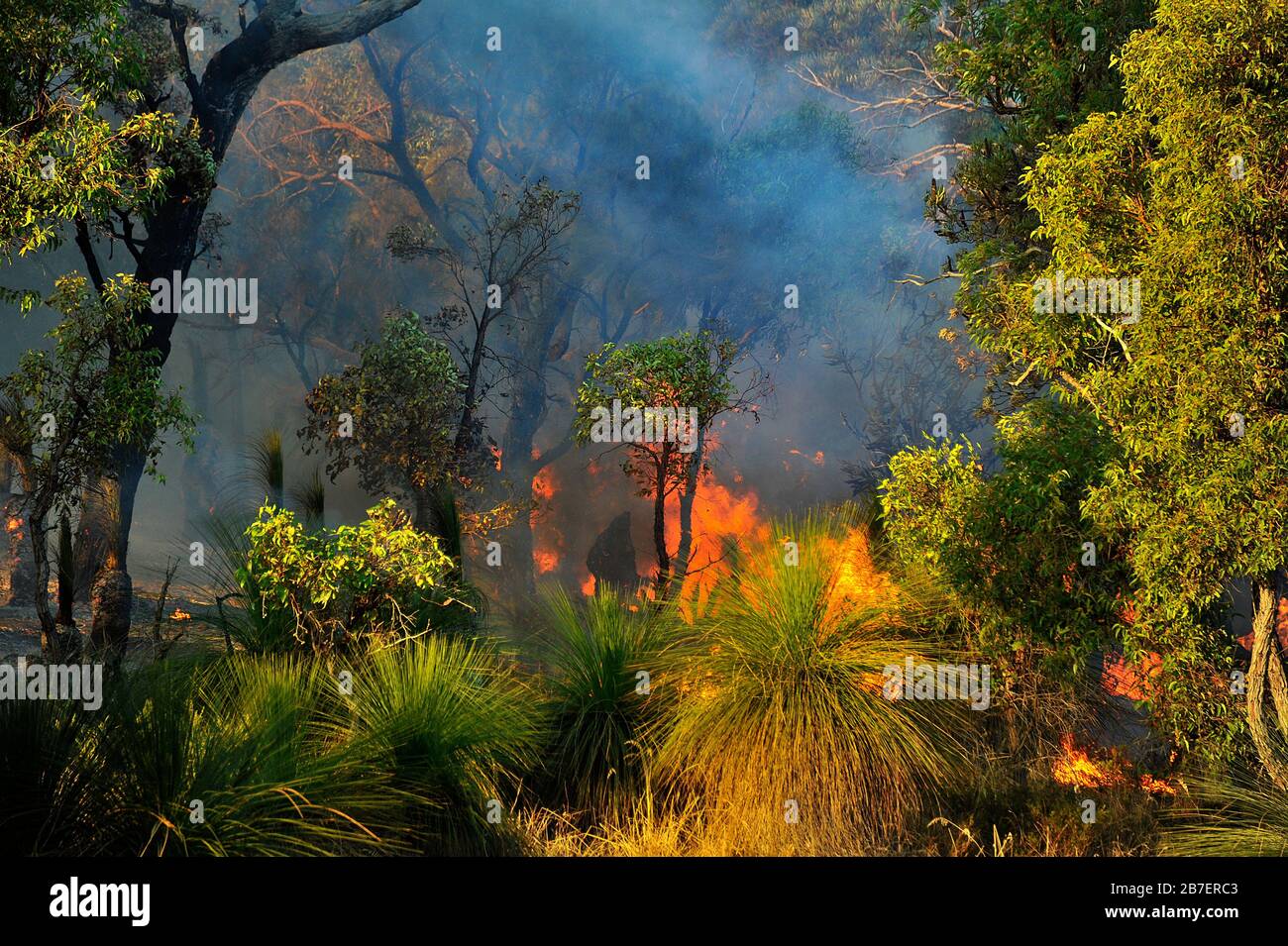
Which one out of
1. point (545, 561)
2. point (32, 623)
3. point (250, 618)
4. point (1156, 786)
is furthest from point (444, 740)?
point (545, 561)

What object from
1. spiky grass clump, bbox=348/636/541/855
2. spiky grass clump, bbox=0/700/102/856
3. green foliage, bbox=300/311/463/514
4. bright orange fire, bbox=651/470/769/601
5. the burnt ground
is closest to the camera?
spiky grass clump, bbox=0/700/102/856

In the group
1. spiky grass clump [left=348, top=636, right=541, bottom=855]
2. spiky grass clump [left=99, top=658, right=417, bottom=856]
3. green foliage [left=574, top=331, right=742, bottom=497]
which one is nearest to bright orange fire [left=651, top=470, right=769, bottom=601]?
green foliage [left=574, top=331, right=742, bottom=497]

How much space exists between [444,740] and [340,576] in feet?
5.46

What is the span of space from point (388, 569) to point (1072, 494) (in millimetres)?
4406

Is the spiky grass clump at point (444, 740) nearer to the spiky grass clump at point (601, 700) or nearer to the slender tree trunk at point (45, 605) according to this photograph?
the spiky grass clump at point (601, 700)

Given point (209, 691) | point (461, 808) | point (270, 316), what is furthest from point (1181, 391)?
point (270, 316)

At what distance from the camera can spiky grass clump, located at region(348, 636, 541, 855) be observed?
6.34m

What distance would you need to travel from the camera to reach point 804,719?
6.57m

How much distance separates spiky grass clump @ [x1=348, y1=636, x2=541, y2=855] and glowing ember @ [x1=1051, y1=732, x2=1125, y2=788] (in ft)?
11.0

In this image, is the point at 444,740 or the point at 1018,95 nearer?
the point at 444,740

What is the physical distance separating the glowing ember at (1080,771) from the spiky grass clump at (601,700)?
2572 millimetres

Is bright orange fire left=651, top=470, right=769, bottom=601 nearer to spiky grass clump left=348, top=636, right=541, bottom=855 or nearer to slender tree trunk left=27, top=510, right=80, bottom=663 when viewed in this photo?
slender tree trunk left=27, top=510, right=80, bottom=663

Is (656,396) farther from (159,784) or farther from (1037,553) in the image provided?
(159,784)

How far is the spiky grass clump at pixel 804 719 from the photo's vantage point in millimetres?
6414
